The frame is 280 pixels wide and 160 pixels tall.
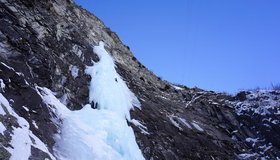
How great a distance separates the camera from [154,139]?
53.6ft

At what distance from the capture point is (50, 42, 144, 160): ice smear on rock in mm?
11898

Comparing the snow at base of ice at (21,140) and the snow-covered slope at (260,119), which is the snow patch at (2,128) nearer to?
the snow at base of ice at (21,140)

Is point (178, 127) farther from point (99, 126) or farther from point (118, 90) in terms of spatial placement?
point (99, 126)

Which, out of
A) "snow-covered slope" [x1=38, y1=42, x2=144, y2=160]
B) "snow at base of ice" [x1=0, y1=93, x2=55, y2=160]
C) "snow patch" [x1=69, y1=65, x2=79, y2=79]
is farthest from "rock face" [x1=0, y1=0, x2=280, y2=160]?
"snow-covered slope" [x1=38, y1=42, x2=144, y2=160]

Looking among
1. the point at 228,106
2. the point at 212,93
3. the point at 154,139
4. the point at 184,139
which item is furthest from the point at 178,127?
the point at 212,93

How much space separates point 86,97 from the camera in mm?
15625

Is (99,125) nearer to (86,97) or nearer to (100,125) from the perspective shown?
(100,125)

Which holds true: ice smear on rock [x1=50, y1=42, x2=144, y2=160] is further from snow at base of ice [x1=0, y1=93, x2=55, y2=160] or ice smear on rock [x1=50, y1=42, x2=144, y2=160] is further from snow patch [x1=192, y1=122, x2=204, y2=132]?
snow patch [x1=192, y1=122, x2=204, y2=132]

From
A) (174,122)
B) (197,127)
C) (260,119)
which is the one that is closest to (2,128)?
(174,122)

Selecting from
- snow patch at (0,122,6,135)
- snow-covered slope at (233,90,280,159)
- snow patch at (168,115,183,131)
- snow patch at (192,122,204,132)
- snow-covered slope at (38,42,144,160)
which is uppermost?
snow-covered slope at (233,90,280,159)

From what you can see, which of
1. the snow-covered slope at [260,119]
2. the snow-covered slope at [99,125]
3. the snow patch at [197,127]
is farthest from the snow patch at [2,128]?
the snow-covered slope at [260,119]

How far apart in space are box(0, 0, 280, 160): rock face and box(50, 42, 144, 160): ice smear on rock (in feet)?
1.37

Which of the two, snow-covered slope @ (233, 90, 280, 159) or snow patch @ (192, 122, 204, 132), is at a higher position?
snow-covered slope @ (233, 90, 280, 159)

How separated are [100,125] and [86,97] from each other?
8.26ft
